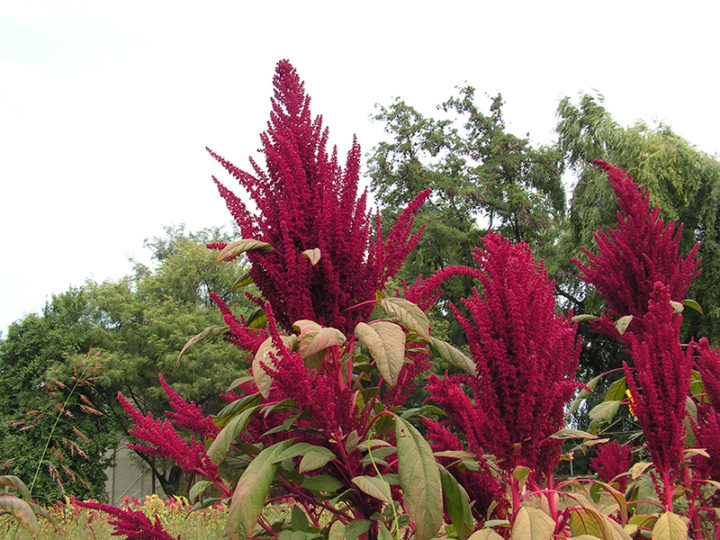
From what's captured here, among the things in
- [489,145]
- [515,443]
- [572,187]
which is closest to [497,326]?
[515,443]

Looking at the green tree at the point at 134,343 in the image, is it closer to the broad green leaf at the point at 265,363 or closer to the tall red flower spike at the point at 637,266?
the tall red flower spike at the point at 637,266

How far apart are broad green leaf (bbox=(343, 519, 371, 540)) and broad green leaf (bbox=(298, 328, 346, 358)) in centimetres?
45

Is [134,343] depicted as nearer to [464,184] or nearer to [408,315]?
[464,184]

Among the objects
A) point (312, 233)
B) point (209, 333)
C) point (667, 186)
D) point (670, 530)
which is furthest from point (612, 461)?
point (667, 186)

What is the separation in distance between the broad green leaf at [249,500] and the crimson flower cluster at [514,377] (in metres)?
0.45

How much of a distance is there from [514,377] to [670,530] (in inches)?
22.2

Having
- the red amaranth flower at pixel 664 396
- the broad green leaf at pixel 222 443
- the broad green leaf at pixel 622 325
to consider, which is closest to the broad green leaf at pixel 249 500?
the broad green leaf at pixel 222 443

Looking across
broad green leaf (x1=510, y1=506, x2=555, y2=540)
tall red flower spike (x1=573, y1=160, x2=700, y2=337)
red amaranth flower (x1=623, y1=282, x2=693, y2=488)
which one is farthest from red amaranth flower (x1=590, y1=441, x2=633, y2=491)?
broad green leaf (x1=510, y1=506, x2=555, y2=540)

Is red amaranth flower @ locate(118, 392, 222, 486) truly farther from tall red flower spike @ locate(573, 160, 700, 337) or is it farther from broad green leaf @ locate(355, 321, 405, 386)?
tall red flower spike @ locate(573, 160, 700, 337)

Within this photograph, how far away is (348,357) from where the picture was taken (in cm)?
153

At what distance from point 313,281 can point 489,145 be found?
2082cm

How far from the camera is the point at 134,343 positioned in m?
19.9

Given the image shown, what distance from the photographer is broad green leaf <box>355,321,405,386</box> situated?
1.20 m

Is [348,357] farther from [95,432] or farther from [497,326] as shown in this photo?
[95,432]
